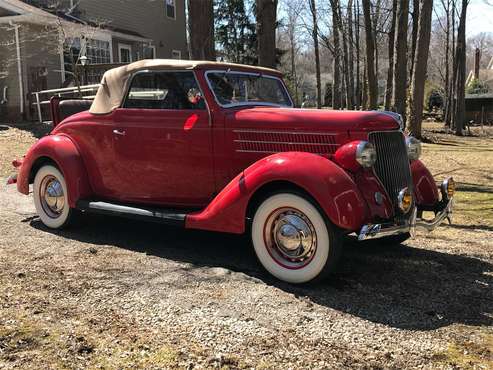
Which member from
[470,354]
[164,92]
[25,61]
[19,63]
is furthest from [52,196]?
[25,61]

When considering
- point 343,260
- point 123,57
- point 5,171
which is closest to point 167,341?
point 343,260

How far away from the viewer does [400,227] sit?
4227 millimetres

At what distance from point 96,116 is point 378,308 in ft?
11.8

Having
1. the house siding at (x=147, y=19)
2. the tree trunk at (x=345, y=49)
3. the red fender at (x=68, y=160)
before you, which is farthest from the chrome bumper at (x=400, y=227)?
the tree trunk at (x=345, y=49)

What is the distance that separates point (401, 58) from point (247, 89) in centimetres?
1164

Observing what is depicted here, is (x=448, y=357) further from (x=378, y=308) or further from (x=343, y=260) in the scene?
(x=343, y=260)

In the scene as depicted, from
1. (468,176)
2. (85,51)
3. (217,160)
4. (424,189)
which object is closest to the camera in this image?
(217,160)

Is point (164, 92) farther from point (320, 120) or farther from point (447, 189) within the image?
point (447, 189)

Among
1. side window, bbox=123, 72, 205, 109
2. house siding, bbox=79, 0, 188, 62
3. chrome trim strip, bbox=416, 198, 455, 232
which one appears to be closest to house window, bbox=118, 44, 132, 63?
house siding, bbox=79, 0, 188, 62

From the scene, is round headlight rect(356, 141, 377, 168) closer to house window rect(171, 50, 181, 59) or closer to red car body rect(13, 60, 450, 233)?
red car body rect(13, 60, 450, 233)

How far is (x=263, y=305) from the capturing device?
385cm

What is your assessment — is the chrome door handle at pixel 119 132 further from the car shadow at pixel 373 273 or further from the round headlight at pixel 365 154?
the round headlight at pixel 365 154

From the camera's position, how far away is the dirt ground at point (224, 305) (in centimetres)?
312

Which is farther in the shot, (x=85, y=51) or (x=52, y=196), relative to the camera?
(x=85, y=51)
